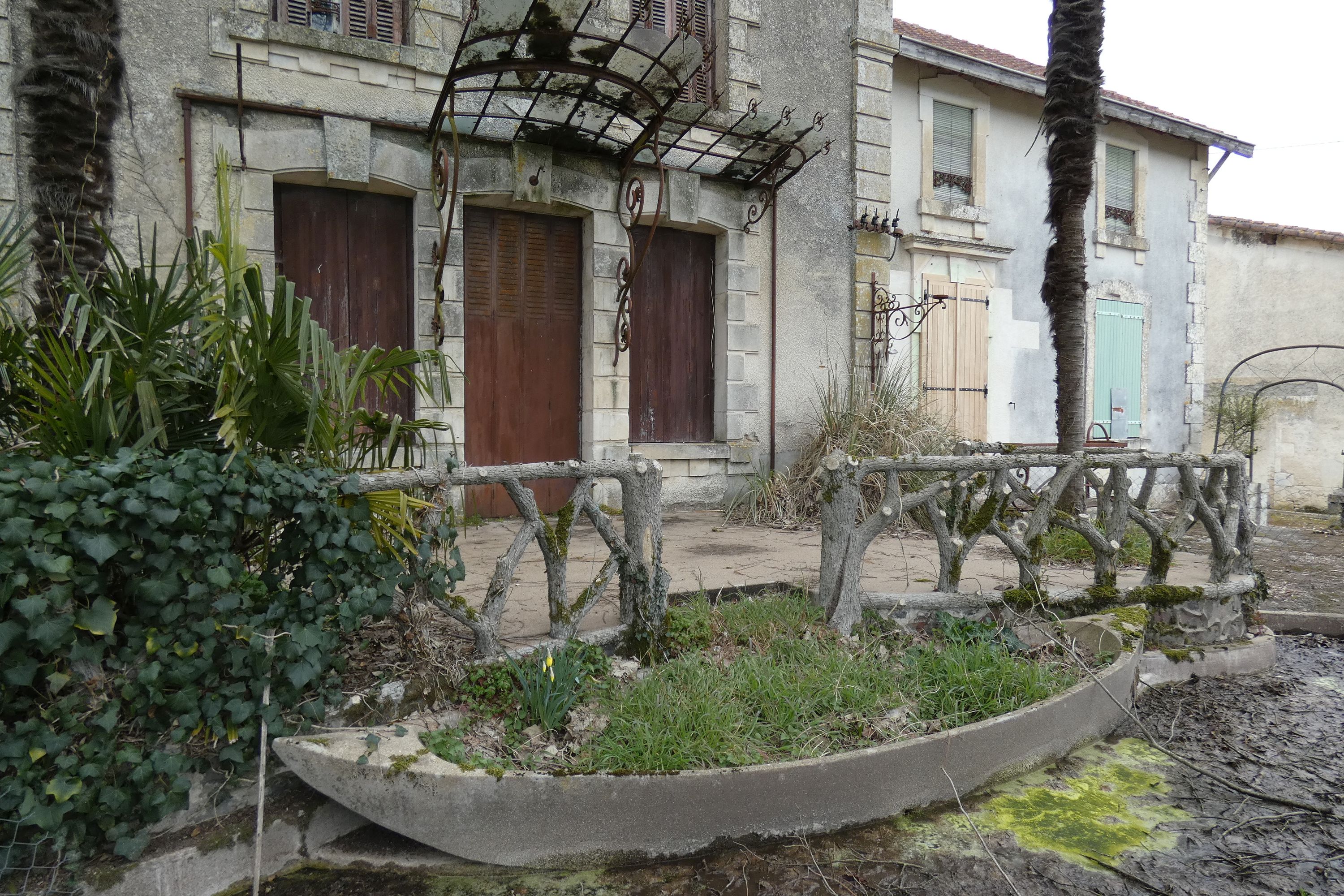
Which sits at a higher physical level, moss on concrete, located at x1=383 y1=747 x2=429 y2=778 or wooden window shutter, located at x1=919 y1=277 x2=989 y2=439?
wooden window shutter, located at x1=919 y1=277 x2=989 y2=439

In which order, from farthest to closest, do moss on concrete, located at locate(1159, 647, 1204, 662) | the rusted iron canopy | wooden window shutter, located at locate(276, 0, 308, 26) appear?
wooden window shutter, located at locate(276, 0, 308, 26) < the rusted iron canopy < moss on concrete, located at locate(1159, 647, 1204, 662)

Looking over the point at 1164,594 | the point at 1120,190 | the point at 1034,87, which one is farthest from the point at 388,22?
the point at 1120,190

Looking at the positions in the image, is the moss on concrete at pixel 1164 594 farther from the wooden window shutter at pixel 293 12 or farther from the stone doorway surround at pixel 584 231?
the wooden window shutter at pixel 293 12

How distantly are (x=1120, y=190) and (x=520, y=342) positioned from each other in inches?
334

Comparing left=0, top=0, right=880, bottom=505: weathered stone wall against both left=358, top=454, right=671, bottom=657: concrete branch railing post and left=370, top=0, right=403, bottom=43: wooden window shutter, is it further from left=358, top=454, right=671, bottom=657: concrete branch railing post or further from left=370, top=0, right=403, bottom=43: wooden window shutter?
left=358, top=454, right=671, bottom=657: concrete branch railing post

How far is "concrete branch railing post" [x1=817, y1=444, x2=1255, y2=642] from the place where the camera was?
3.81 meters

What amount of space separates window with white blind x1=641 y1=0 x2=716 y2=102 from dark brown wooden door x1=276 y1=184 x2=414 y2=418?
8.78ft

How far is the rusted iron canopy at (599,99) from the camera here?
5.12 meters

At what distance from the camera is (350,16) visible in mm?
6008

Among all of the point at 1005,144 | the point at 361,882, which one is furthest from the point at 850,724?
the point at 1005,144

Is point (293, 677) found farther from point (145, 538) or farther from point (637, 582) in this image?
point (637, 582)

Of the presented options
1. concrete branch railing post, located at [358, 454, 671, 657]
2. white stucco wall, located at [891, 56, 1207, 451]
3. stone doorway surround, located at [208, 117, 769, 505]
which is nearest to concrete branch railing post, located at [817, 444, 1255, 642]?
concrete branch railing post, located at [358, 454, 671, 657]

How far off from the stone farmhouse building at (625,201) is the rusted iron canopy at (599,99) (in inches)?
1.3

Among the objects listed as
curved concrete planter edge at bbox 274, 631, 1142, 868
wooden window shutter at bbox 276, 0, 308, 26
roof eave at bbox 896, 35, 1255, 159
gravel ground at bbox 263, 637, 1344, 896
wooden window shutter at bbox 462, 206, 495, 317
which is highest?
roof eave at bbox 896, 35, 1255, 159
